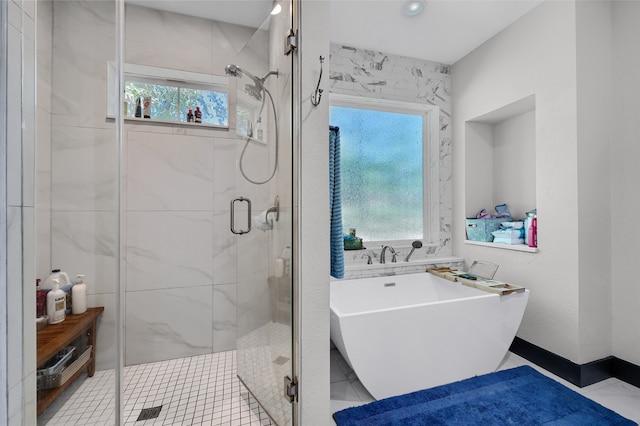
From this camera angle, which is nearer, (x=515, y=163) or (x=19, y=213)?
(x=19, y=213)

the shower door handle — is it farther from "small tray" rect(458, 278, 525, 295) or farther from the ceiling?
"small tray" rect(458, 278, 525, 295)

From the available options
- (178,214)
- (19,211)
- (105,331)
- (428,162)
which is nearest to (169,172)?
(178,214)

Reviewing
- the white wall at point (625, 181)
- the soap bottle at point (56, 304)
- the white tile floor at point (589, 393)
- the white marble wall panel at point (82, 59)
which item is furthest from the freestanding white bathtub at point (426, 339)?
the white marble wall panel at point (82, 59)

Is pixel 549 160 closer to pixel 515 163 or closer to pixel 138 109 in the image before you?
pixel 515 163

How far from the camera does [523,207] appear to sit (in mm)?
2613

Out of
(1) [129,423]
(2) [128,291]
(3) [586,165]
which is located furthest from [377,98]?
(1) [129,423]

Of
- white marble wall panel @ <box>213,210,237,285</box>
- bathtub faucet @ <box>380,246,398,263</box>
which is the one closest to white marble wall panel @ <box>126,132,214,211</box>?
white marble wall panel @ <box>213,210,237,285</box>

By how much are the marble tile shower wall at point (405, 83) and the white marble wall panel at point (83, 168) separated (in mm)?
1926

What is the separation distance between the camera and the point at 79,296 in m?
1.22

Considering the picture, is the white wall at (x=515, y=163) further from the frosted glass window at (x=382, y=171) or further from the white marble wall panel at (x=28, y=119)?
the white marble wall panel at (x=28, y=119)

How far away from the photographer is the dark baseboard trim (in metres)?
1.85

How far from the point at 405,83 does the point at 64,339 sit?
10.3ft

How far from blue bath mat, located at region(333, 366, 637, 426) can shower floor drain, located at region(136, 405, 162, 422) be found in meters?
1.02

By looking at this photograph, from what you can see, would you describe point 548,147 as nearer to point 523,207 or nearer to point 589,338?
point 523,207
